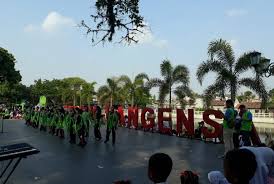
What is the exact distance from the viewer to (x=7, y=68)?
2266 inches

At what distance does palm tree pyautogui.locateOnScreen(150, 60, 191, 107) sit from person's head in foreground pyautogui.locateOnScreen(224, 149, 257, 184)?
3020 cm

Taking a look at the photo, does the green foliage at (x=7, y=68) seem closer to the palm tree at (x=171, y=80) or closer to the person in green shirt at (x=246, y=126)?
the palm tree at (x=171, y=80)

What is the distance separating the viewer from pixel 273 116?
48438mm

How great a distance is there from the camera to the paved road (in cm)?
1046

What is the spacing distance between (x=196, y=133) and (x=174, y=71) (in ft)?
39.5

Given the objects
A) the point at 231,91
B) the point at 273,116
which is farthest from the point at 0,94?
the point at 231,91

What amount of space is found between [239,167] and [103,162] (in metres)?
9.89

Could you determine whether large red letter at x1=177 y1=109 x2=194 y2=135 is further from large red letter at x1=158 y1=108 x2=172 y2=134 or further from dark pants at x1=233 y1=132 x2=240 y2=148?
dark pants at x1=233 y1=132 x2=240 y2=148

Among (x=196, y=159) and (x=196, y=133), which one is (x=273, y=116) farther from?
(x=196, y=159)

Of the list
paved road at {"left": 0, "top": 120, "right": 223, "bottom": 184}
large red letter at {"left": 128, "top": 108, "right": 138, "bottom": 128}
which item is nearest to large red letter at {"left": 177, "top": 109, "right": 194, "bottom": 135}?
paved road at {"left": 0, "top": 120, "right": 223, "bottom": 184}

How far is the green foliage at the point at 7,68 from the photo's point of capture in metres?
56.8

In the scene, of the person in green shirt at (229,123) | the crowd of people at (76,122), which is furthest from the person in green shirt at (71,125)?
the person in green shirt at (229,123)

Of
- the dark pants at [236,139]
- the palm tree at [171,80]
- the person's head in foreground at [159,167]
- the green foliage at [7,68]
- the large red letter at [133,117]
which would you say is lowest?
the dark pants at [236,139]

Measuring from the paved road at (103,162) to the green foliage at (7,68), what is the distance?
40671mm
